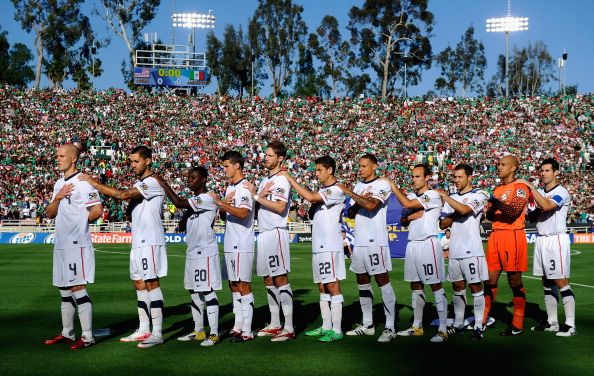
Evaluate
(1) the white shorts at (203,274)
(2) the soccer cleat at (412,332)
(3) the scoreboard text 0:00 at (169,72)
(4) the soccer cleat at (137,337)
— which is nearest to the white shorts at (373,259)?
(2) the soccer cleat at (412,332)

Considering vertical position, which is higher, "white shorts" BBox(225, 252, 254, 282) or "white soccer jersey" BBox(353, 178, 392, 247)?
"white soccer jersey" BBox(353, 178, 392, 247)

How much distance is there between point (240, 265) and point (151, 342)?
159 centimetres

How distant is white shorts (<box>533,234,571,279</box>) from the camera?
427 inches

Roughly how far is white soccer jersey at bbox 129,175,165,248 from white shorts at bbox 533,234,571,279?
18.7ft

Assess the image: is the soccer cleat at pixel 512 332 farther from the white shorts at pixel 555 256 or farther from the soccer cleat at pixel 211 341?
the soccer cleat at pixel 211 341

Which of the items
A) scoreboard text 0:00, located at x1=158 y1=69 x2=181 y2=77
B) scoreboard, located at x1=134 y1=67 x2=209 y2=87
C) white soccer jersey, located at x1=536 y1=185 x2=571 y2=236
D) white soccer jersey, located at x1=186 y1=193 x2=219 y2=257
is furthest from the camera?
scoreboard text 0:00, located at x1=158 y1=69 x2=181 y2=77

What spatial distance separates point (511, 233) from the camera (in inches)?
430

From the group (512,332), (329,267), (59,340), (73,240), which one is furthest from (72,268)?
(512,332)

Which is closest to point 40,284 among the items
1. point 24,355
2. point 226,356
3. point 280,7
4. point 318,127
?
point 24,355

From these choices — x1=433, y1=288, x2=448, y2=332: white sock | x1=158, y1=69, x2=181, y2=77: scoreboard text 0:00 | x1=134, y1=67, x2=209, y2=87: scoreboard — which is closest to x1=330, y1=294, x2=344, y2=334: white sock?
x1=433, y1=288, x2=448, y2=332: white sock

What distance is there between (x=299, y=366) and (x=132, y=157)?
361 cm

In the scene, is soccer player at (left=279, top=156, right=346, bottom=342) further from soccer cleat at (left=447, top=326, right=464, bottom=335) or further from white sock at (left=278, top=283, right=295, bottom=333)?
soccer cleat at (left=447, top=326, right=464, bottom=335)

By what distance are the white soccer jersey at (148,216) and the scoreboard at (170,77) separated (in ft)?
166

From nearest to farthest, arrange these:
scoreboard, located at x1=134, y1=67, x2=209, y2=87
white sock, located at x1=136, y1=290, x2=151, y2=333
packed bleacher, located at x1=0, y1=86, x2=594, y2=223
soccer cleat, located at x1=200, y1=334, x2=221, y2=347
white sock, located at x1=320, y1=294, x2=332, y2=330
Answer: soccer cleat, located at x1=200, y1=334, x2=221, y2=347
white sock, located at x1=136, y1=290, x2=151, y2=333
white sock, located at x1=320, y1=294, x2=332, y2=330
packed bleacher, located at x1=0, y1=86, x2=594, y2=223
scoreboard, located at x1=134, y1=67, x2=209, y2=87
